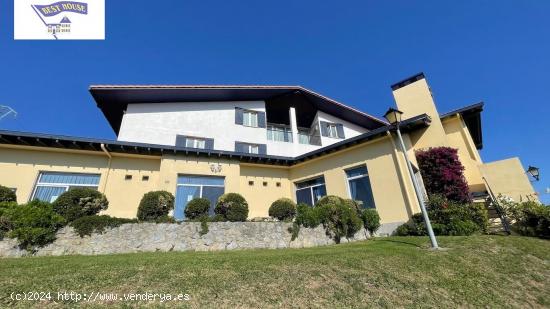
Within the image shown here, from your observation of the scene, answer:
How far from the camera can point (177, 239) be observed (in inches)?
334

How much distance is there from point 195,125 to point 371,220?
1281 cm

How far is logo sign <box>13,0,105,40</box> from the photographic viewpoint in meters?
11.9

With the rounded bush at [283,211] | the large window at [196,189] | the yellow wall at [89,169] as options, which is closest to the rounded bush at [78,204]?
the yellow wall at [89,169]

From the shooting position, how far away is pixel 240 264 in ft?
18.2

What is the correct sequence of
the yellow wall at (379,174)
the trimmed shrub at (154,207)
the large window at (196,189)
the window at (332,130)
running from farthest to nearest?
the window at (332,130), the large window at (196,189), the yellow wall at (379,174), the trimmed shrub at (154,207)

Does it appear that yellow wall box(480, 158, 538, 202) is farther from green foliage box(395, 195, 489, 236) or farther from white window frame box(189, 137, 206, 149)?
white window frame box(189, 137, 206, 149)

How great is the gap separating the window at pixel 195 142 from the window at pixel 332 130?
415 inches

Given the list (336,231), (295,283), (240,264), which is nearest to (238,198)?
(336,231)

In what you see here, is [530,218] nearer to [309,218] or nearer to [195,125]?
[309,218]

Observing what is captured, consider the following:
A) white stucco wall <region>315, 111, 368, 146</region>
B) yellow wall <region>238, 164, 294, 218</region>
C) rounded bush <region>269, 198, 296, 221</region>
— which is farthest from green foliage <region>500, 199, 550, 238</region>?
white stucco wall <region>315, 111, 368, 146</region>

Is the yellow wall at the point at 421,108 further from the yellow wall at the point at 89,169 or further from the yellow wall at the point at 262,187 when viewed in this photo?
the yellow wall at the point at 89,169

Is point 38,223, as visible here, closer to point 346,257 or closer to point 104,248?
point 104,248

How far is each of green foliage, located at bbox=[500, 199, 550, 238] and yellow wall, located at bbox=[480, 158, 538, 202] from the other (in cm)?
304

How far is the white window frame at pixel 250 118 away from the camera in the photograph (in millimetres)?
19228
